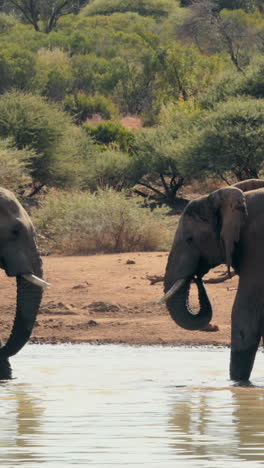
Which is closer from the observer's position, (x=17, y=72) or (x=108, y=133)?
(x=108, y=133)

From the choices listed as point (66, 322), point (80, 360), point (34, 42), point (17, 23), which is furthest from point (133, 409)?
point (17, 23)

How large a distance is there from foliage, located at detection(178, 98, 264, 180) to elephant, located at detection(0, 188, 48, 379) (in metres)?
18.2

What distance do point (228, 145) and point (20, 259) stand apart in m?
18.9

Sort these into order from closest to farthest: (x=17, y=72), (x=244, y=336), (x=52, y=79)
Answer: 1. (x=244, y=336)
2. (x=17, y=72)
3. (x=52, y=79)

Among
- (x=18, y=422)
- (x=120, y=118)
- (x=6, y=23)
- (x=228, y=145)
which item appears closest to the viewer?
(x=18, y=422)

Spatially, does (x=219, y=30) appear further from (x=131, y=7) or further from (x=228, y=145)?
(x=131, y=7)

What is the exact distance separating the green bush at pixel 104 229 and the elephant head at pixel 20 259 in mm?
9833

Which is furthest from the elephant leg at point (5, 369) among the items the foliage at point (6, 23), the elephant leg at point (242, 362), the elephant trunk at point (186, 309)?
the foliage at point (6, 23)

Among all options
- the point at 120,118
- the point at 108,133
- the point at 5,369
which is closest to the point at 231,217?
the point at 5,369

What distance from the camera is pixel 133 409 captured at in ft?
28.6

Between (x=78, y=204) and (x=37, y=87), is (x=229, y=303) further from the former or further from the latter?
(x=37, y=87)

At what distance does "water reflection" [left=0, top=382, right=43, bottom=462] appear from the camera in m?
6.82

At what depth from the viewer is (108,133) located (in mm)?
35250

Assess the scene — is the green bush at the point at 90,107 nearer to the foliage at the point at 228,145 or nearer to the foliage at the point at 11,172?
the foliage at the point at 228,145
